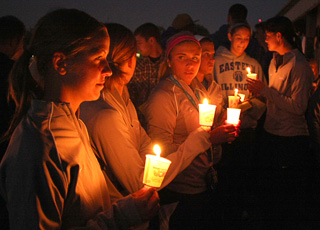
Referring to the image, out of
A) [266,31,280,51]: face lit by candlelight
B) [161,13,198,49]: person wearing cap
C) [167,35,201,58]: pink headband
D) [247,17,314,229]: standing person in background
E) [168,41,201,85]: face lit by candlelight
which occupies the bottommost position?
[247,17,314,229]: standing person in background

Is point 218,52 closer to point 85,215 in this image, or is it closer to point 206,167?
point 206,167

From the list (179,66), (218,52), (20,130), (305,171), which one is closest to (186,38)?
(179,66)

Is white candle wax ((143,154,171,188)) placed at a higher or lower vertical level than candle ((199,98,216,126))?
lower

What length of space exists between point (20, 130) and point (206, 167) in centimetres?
225

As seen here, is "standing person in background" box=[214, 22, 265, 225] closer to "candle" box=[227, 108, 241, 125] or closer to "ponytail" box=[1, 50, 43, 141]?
"candle" box=[227, 108, 241, 125]

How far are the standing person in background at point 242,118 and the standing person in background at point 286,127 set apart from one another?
0.27m

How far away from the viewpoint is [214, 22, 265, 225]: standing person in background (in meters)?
4.88

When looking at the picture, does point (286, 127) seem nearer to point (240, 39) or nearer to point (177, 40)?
point (240, 39)

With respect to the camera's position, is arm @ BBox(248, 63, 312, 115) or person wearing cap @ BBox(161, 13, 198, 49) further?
person wearing cap @ BBox(161, 13, 198, 49)

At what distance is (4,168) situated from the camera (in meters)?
1.30

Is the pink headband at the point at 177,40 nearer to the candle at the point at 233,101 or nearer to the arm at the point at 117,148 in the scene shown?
the candle at the point at 233,101

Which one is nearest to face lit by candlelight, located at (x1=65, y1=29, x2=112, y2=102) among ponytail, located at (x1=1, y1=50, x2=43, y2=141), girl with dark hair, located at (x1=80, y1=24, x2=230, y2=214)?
ponytail, located at (x1=1, y1=50, x2=43, y2=141)

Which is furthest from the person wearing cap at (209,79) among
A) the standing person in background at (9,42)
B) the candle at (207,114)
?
the standing person in background at (9,42)

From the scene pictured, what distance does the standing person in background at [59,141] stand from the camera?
4.02ft
